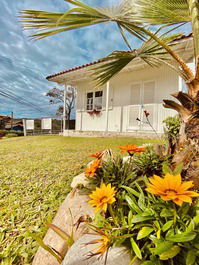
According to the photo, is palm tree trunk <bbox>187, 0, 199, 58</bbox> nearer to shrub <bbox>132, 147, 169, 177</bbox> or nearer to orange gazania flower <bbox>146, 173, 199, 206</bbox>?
shrub <bbox>132, 147, 169, 177</bbox>

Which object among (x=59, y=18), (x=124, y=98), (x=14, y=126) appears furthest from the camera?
(x=14, y=126)

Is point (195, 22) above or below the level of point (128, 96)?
below

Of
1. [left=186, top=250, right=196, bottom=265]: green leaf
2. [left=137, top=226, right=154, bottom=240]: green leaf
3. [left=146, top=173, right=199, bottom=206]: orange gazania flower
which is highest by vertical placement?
[left=146, top=173, right=199, bottom=206]: orange gazania flower

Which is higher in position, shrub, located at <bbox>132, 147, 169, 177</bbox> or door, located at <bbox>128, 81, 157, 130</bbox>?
door, located at <bbox>128, 81, 157, 130</bbox>

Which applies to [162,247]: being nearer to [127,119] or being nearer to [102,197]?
[102,197]

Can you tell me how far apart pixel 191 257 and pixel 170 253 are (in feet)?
0.23

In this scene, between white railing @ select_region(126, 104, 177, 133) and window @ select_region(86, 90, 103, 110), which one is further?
window @ select_region(86, 90, 103, 110)

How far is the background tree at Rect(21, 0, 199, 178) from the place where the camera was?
1.15 meters

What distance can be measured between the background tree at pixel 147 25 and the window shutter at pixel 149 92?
524 cm

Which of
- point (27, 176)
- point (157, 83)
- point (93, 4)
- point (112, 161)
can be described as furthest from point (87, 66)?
point (112, 161)

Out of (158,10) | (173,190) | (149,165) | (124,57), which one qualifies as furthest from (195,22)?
(173,190)

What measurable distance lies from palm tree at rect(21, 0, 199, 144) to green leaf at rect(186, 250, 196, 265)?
0.79m

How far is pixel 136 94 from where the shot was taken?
7.48 meters

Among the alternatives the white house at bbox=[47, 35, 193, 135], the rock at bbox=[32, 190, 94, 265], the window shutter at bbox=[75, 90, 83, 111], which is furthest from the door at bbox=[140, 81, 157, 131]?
the rock at bbox=[32, 190, 94, 265]
